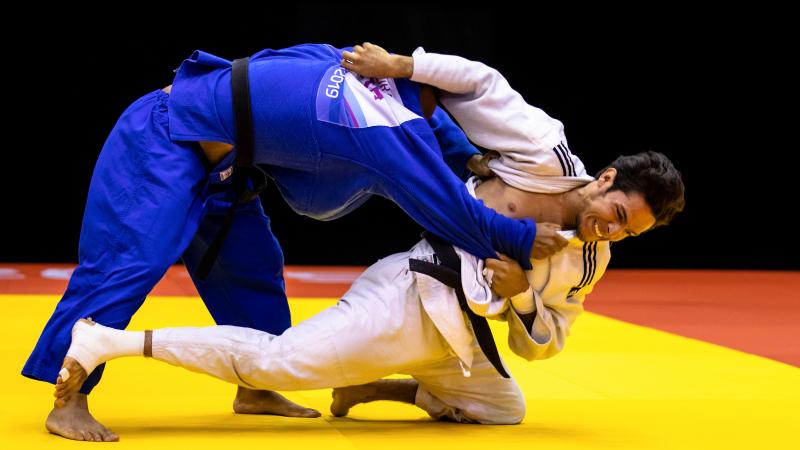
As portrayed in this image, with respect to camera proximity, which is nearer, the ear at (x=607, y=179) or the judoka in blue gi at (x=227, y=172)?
the judoka in blue gi at (x=227, y=172)

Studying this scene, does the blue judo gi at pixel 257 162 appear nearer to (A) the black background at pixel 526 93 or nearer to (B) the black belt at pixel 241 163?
(B) the black belt at pixel 241 163

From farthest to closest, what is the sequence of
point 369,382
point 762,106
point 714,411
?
1. point 762,106
2. point 714,411
3. point 369,382

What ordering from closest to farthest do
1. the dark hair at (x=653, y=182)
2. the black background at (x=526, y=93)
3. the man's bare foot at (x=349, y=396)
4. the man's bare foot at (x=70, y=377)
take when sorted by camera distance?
the man's bare foot at (x=70, y=377)
the dark hair at (x=653, y=182)
the man's bare foot at (x=349, y=396)
the black background at (x=526, y=93)

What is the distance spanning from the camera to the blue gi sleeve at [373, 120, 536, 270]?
2744 millimetres

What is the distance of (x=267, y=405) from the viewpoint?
3094mm

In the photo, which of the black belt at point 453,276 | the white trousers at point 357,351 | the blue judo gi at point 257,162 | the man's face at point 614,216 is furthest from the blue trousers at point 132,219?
the man's face at point 614,216

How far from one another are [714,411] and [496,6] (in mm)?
5637

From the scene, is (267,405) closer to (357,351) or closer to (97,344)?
(357,351)

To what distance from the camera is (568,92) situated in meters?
8.58

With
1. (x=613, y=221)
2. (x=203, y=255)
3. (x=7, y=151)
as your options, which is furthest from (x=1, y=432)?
(x=7, y=151)

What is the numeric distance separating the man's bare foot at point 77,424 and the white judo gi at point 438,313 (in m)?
0.23

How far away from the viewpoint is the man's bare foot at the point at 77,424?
2.53 m

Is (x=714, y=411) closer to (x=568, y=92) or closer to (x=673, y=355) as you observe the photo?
(x=673, y=355)

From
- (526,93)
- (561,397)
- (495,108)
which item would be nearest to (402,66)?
(495,108)
